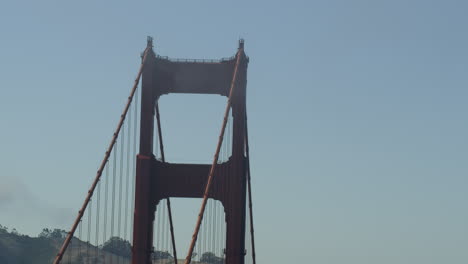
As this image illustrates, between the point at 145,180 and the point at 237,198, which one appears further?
the point at 237,198

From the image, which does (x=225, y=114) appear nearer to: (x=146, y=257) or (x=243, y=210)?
(x=243, y=210)

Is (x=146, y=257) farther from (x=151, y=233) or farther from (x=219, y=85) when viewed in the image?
(x=219, y=85)

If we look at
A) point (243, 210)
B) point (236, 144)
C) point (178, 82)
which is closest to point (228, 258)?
point (243, 210)

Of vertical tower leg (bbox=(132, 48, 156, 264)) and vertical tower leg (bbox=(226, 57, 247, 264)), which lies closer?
vertical tower leg (bbox=(132, 48, 156, 264))

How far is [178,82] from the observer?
58688mm

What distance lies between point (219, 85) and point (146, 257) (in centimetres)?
1052

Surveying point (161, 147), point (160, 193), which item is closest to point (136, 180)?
point (160, 193)

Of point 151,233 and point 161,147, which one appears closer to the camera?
point 151,233

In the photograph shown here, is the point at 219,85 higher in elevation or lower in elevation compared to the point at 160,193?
higher

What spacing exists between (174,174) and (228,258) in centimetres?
549

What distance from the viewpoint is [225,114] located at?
194 feet

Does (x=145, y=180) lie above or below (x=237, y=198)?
above

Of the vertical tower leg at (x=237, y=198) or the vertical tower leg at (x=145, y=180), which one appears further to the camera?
the vertical tower leg at (x=237, y=198)

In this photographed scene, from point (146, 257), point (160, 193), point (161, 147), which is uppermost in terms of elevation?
point (161, 147)
